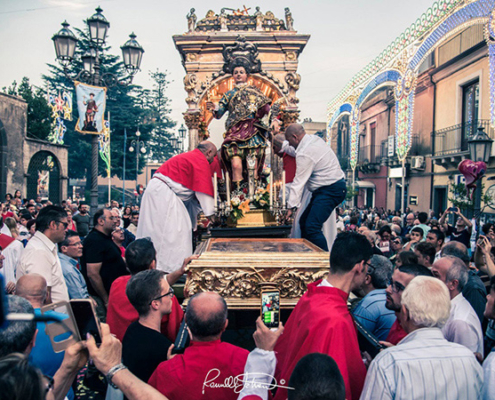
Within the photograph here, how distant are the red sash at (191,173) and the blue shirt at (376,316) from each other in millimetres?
2662

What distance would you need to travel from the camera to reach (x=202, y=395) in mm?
2115

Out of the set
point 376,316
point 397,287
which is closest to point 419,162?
point 376,316

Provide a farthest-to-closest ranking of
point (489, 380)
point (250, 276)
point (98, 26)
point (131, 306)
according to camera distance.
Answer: point (98, 26)
point (250, 276)
point (131, 306)
point (489, 380)

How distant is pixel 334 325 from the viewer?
83.4 inches

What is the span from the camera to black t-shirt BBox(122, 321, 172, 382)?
8.16ft

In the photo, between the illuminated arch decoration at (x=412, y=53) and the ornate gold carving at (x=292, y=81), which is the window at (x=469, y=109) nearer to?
the illuminated arch decoration at (x=412, y=53)

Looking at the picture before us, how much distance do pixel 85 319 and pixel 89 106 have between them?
26.5 ft

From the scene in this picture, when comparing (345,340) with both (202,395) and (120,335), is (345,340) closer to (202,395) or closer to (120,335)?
(202,395)

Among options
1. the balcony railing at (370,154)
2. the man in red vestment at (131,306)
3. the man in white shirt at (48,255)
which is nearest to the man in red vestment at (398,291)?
the man in red vestment at (131,306)

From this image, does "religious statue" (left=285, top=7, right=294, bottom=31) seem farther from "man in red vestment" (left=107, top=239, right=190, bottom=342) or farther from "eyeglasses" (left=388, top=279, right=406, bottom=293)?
"eyeglasses" (left=388, top=279, right=406, bottom=293)

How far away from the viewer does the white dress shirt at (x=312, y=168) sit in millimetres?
5242

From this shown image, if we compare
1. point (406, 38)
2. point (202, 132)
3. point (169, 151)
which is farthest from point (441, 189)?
point (169, 151)

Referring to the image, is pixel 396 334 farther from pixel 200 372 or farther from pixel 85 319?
pixel 85 319

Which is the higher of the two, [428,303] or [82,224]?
[428,303]
